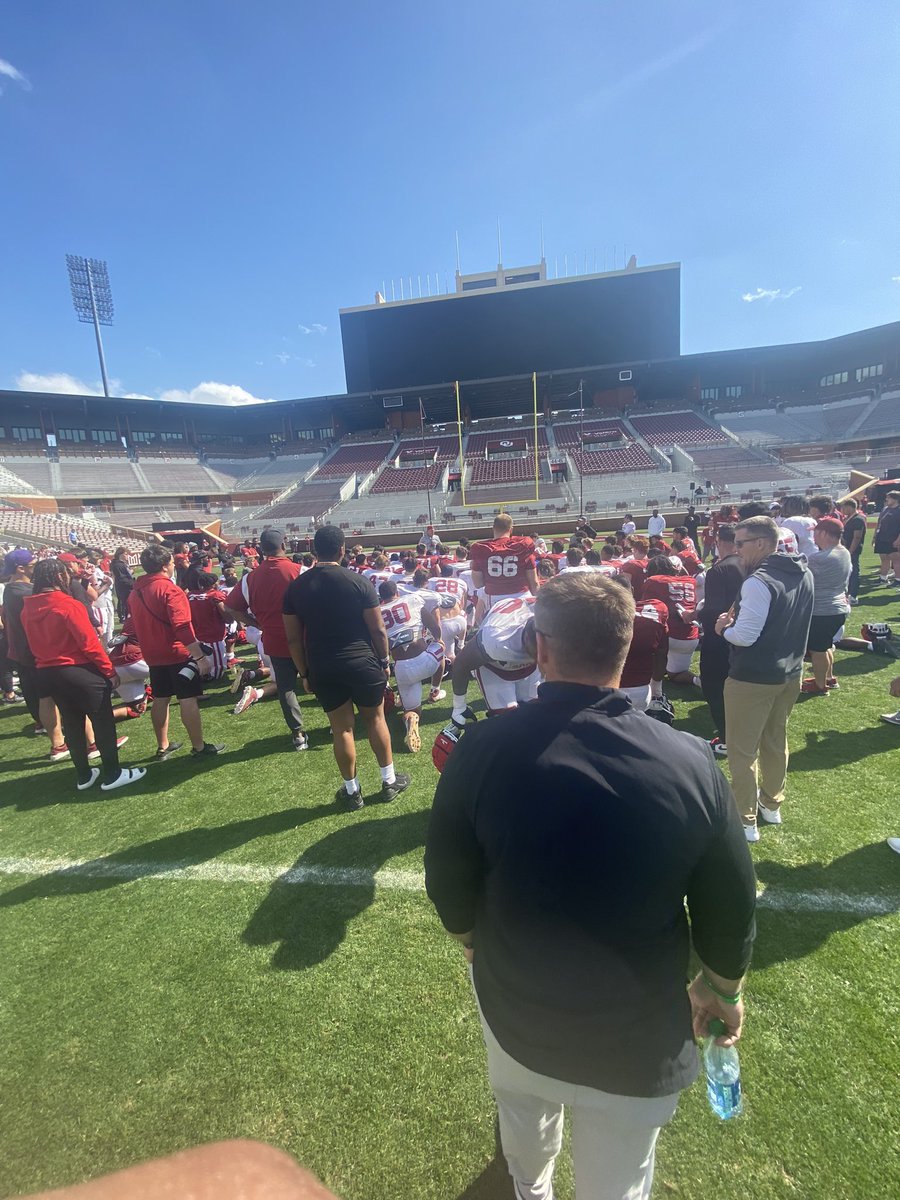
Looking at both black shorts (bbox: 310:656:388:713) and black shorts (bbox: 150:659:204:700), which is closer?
black shorts (bbox: 310:656:388:713)

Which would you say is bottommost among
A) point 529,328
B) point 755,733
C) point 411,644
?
point 755,733

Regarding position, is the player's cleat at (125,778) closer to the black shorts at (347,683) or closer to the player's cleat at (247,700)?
Result: the player's cleat at (247,700)

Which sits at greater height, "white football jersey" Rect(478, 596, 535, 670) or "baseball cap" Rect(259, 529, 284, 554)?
"baseball cap" Rect(259, 529, 284, 554)

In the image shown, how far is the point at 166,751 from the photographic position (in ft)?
17.5

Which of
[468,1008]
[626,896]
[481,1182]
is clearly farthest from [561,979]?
[468,1008]

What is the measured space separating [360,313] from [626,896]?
5482 cm

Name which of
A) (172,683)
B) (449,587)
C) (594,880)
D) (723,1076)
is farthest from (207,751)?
(594,880)

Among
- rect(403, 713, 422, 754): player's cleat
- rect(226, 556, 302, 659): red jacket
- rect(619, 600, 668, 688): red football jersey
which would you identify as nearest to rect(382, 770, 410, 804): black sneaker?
rect(403, 713, 422, 754): player's cleat

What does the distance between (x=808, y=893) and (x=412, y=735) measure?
3294 millimetres

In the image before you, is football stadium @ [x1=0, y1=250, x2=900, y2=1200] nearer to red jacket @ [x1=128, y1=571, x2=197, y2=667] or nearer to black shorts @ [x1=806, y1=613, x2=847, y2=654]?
black shorts @ [x1=806, y1=613, x2=847, y2=654]

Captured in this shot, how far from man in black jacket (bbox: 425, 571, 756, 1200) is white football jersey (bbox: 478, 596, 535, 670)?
2.42 m

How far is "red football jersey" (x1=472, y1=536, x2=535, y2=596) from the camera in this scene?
5.96 metres

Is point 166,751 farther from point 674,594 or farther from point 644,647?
point 674,594

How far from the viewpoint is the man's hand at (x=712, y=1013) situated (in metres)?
1.38
